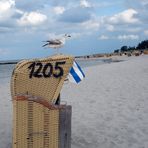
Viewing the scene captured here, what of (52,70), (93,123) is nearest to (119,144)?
(93,123)

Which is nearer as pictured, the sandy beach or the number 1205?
the number 1205

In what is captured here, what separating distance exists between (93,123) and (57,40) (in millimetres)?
2741

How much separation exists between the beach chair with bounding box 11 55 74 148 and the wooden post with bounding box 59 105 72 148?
16 millimetres

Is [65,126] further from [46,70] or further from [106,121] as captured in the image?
[106,121]

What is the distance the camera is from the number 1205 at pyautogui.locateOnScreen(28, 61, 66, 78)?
5361 mm

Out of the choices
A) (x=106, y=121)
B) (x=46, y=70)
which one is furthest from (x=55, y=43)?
(x=106, y=121)

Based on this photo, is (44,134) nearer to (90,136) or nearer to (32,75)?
(32,75)

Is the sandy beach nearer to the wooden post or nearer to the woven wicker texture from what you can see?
the wooden post

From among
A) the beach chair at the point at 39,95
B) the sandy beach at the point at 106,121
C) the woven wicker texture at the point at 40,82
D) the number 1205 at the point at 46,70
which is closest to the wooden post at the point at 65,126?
the beach chair at the point at 39,95

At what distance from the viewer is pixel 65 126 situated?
5.56 meters

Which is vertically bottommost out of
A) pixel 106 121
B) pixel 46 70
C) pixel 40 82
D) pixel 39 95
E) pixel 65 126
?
pixel 106 121

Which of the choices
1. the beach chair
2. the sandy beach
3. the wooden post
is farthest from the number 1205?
the sandy beach

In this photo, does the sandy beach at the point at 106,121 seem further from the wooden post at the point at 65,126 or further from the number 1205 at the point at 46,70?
the number 1205 at the point at 46,70

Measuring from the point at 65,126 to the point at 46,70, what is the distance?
0.79 meters
